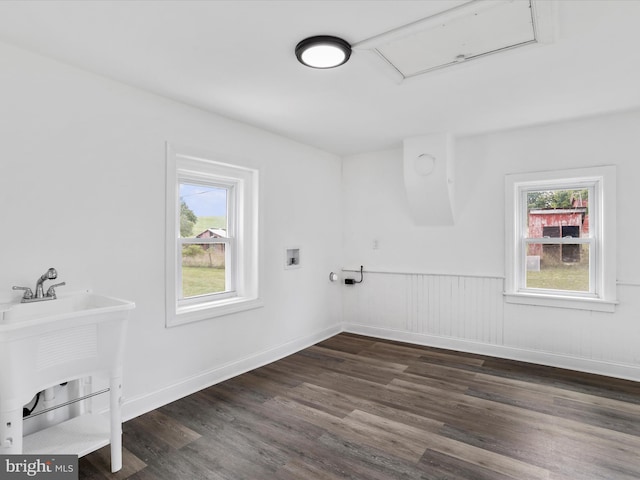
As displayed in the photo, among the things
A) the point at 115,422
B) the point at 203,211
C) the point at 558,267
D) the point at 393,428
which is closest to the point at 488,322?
the point at 558,267

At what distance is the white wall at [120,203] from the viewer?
209cm

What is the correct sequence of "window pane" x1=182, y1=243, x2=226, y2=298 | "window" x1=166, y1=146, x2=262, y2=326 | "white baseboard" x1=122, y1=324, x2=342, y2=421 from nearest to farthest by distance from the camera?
"white baseboard" x1=122, y1=324, x2=342, y2=421 → "window" x1=166, y1=146, x2=262, y2=326 → "window pane" x1=182, y1=243, x2=226, y2=298

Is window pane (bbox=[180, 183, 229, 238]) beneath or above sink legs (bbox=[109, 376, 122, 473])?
above

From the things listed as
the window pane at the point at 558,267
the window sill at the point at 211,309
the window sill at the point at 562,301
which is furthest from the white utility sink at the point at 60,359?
the window pane at the point at 558,267

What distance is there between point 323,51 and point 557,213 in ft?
9.75

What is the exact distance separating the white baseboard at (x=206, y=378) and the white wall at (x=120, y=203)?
0.03 feet

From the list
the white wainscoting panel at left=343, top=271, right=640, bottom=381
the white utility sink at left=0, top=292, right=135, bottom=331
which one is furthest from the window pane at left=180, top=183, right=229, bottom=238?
the white wainscoting panel at left=343, top=271, right=640, bottom=381

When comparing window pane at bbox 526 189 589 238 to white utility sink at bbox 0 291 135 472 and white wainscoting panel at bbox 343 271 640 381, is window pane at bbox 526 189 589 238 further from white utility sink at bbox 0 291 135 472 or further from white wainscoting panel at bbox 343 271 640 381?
white utility sink at bbox 0 291 135 472

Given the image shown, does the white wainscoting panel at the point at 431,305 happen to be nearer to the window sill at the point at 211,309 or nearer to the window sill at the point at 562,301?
the window sill at the point at 562,301

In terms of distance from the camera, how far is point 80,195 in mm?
2326

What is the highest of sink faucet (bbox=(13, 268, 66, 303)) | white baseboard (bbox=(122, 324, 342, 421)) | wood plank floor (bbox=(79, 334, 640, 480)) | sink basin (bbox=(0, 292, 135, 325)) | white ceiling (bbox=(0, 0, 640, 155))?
white ceiling (bbox=(0, 0, 640, 155))

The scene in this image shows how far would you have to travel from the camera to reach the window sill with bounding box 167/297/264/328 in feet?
9.45

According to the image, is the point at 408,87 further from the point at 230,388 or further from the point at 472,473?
the point at 230,388

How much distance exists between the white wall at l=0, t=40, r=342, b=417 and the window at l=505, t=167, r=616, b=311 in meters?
2.51
